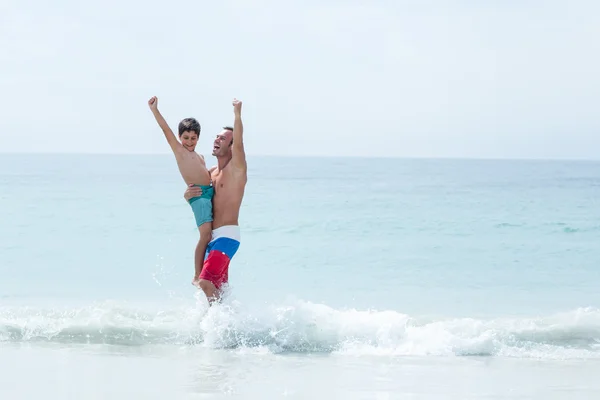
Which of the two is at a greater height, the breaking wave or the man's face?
the man's face

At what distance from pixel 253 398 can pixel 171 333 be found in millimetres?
2068

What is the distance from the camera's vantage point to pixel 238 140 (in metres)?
5.99

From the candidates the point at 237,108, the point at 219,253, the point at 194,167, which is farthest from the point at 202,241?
the point at 237,108

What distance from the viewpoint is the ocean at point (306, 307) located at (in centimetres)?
539

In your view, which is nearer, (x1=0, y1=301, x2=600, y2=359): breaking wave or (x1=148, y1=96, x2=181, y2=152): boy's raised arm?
(x1=148, y1=96, x2=181, y2=152): boy's raised arm

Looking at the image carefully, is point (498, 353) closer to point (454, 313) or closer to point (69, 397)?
point (454, 313)

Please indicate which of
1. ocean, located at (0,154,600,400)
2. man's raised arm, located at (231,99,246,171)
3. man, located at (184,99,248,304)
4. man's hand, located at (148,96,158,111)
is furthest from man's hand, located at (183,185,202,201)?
ocean, located at (0,154,600,400)

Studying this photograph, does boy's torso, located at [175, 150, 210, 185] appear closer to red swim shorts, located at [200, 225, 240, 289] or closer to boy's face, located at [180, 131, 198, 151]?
boy's face, located at [180, 131, 198, 151]

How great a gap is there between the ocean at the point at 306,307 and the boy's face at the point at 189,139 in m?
1.32

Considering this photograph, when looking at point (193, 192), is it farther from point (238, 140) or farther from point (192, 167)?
point (238, 140)

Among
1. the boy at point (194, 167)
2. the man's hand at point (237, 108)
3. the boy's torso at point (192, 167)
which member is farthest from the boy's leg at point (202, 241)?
the man's hand at point (237, 108)

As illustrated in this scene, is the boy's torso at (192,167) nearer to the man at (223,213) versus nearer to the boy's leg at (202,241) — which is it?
the man at (223,213)

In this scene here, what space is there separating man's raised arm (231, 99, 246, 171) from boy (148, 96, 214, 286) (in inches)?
10.9

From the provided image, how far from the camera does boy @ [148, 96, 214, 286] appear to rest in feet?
20.1
